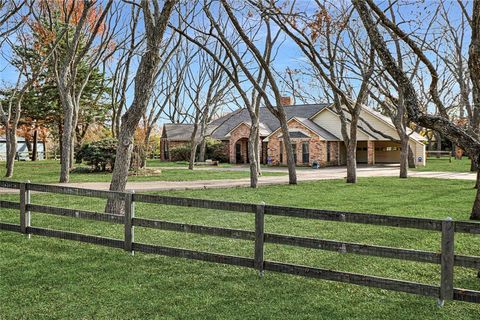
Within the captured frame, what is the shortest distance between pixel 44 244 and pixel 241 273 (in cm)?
350

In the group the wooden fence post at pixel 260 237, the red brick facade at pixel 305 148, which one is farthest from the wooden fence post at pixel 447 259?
the red brick facade at pixel 305 148

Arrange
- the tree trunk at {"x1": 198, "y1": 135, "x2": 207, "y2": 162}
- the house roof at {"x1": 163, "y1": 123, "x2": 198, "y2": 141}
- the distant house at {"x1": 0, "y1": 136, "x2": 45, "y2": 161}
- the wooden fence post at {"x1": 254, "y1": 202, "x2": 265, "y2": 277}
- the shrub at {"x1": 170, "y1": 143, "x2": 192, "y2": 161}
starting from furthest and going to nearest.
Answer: the distant house at {"x1": 0, "y1": 136, "x2": 45, "y2": 161}, the house roof at {"x1": 163, "y1": 123, "x2": 198, "y2": 141}, the shrub at {"x1": 170, "y1": 143, "x2": 192, "y2": 161}, the tree trunk at {"x1": 198, "y1": 135, "x2": 207, "y2": 162}, the wooden fence post at {"x1": 254, "y1": 202, "x2": 265, "y2": 277}

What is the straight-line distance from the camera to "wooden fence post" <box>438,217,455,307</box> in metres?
4.45

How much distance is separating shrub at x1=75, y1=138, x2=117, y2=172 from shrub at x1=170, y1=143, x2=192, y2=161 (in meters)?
16.3

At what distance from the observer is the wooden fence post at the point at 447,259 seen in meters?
4.45

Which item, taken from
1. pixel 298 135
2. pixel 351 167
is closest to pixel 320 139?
pixel 298 135

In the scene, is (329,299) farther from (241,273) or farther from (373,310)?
(241,273)

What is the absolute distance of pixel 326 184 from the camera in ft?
58.8

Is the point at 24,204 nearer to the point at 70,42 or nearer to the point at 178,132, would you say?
the point at 70,42

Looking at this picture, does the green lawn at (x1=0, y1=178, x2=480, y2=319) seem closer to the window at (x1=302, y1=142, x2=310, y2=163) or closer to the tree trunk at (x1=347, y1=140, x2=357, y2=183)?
the tree trunk at (x1=347, y1=140, x2=357, y2=183)

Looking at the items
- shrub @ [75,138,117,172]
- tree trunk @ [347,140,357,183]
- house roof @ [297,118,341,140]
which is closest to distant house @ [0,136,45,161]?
shrub @ [75,138,117,172]

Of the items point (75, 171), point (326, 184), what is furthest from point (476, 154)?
point (75, 171)

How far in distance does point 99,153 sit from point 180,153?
17622 millimetres

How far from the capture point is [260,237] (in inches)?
215
